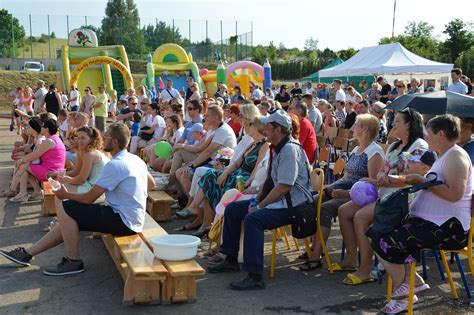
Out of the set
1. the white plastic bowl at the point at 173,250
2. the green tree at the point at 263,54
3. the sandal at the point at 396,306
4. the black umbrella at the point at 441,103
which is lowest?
the sandal at the point at 396,306

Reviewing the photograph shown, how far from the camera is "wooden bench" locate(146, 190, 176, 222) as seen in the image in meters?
7.02

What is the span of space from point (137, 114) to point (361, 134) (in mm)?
7827

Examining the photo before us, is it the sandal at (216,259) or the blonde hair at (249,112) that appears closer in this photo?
the sandal at (216,259)

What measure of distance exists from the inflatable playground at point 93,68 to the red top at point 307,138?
18446mm

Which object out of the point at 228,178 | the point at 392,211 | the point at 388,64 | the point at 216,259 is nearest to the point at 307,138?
the point at 228,178

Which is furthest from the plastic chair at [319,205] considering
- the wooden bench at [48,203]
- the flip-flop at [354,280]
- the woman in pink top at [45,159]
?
the woman in pink top at [45,159]

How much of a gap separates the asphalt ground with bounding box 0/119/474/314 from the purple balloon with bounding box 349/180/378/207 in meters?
0.72

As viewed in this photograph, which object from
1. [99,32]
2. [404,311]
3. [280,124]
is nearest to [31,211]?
[280,124]

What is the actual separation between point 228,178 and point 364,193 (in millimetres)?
1997

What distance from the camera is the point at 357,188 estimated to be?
4.86m

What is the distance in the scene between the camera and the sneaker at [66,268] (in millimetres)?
5090

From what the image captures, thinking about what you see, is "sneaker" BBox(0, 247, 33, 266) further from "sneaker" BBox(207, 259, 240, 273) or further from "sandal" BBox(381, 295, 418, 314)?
"sandal" BBox(381, 295, 418, 314)

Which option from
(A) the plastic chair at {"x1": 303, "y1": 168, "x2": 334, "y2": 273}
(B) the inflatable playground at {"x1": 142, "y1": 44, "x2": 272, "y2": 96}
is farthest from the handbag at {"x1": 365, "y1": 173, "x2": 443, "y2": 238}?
(B) the inflatable playground at {"x1": 142, "y1": 44, "x2": 272, "y2": 96}

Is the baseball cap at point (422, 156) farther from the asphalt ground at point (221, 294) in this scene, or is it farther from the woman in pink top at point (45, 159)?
the woman in pink top at point (45, 159)
